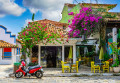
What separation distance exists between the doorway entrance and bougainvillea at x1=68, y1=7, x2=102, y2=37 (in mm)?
2556

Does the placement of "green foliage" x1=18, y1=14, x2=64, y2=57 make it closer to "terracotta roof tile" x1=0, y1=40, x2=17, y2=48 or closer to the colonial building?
the colonial building

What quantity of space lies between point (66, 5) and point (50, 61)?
15810 millimetres

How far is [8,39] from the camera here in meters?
25.9

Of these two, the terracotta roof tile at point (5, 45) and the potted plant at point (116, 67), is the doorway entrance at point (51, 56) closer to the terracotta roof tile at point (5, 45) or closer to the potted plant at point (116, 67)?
the potted plant at point (116, 67)

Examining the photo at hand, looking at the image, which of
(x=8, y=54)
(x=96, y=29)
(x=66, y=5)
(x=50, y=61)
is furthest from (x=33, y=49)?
(x=66, y=5)

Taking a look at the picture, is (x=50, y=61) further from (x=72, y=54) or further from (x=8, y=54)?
(x=8, y=54)

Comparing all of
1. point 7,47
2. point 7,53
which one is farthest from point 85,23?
point 7,53

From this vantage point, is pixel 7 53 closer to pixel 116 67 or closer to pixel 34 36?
pixel 34 36

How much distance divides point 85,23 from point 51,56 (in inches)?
175

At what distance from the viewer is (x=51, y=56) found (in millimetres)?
16641

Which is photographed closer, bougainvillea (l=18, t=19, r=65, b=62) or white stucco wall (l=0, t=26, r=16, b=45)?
bougainvillea (l=18, t=19, r=65, b=62)

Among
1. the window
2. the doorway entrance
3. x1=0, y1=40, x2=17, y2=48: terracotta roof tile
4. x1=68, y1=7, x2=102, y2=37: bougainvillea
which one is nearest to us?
x1=68, y1=7, x2=102, y2=37: bougainvillea

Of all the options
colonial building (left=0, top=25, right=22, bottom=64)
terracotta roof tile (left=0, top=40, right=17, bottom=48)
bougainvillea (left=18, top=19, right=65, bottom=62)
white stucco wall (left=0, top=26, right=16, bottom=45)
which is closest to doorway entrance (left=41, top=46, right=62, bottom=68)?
bougainvillea (left=18, top=19, right=65, bottom=62)

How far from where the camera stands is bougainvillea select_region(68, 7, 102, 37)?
1595cm
